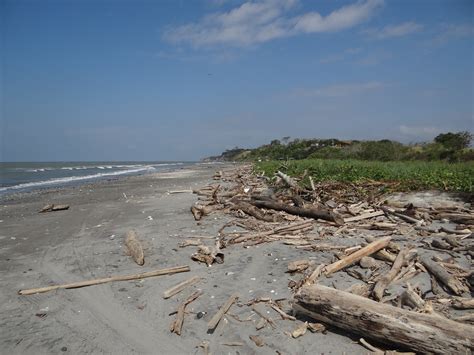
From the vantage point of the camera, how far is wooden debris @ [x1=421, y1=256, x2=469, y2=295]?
517cm

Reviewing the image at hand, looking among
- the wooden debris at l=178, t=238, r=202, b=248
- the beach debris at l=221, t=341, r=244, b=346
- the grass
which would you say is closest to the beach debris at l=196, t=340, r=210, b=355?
the beach debris at l=221, t=341, r=244, b=346

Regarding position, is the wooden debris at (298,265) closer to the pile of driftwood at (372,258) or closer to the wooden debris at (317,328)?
the pile of driftwood at (372,258)

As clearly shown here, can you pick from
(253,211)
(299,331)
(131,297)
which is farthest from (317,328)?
(253,211)

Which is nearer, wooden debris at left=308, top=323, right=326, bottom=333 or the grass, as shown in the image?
wooden debris at left=308, top=323, right=326, bottom=333

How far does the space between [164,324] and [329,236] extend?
4.90m

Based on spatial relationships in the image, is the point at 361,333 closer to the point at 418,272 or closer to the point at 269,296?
the point at 269,296

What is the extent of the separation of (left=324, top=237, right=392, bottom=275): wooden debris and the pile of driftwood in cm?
2

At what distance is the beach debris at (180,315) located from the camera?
4473mm

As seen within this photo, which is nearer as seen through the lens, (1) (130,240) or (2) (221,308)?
(2) (221,308)

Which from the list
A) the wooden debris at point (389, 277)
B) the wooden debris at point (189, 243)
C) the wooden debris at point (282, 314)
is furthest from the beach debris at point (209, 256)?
the wooden debris at point (389, 277)

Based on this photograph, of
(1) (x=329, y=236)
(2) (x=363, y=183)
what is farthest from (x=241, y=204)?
(2) (x=363, y=183)

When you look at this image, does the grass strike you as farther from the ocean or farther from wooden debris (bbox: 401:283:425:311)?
the ocean

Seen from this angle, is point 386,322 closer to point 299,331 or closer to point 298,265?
point 299,331

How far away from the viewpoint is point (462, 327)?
139 inches
